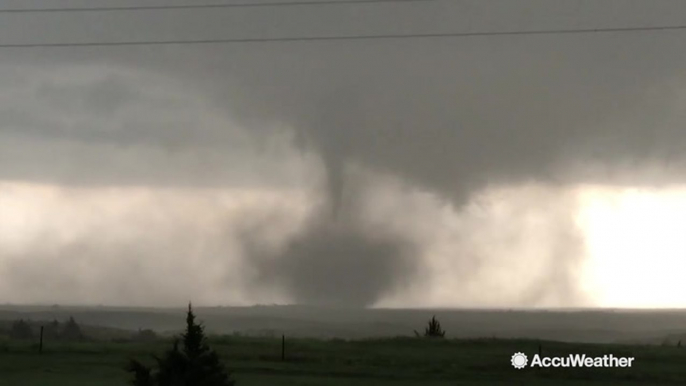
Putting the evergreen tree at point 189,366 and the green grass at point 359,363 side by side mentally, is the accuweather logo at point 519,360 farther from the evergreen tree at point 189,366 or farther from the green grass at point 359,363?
the evergreen tree at point 189,366

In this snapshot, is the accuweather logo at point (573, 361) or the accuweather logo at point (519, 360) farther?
the accuweather logo at point (519, 360)

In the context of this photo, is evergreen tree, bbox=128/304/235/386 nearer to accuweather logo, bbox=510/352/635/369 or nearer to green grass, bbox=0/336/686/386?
green grass, bbox=0/336/686/386

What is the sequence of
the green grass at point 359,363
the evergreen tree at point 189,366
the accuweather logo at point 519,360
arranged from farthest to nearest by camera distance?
the accuweather logo at point 519,360, the green grass at point 359,363, the evergreen tree at point 189,366

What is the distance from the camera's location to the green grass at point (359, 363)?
101ft

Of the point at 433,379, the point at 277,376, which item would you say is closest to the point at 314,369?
the point at 277,376

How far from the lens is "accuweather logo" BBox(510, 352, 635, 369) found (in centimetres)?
3175

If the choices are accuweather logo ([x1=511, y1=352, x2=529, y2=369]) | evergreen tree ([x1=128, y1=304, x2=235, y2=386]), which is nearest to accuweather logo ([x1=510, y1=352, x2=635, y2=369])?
accuweather logo ([x1=511, y1=352, x2=529, y2=369])

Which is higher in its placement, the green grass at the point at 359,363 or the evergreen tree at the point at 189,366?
the evergreen tree at the point at 189,366

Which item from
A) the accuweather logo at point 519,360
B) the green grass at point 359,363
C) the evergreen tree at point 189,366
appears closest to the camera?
the evergreen tree at point 189,366

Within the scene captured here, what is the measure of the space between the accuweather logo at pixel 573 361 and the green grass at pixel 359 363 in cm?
39

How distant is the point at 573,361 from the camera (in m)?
32.0

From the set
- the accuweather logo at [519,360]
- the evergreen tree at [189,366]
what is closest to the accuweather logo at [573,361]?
the accuweather logo at [519,360]

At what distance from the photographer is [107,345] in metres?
38.2

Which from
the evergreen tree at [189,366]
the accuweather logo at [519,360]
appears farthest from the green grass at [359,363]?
the evergreen tree at [189,366]
